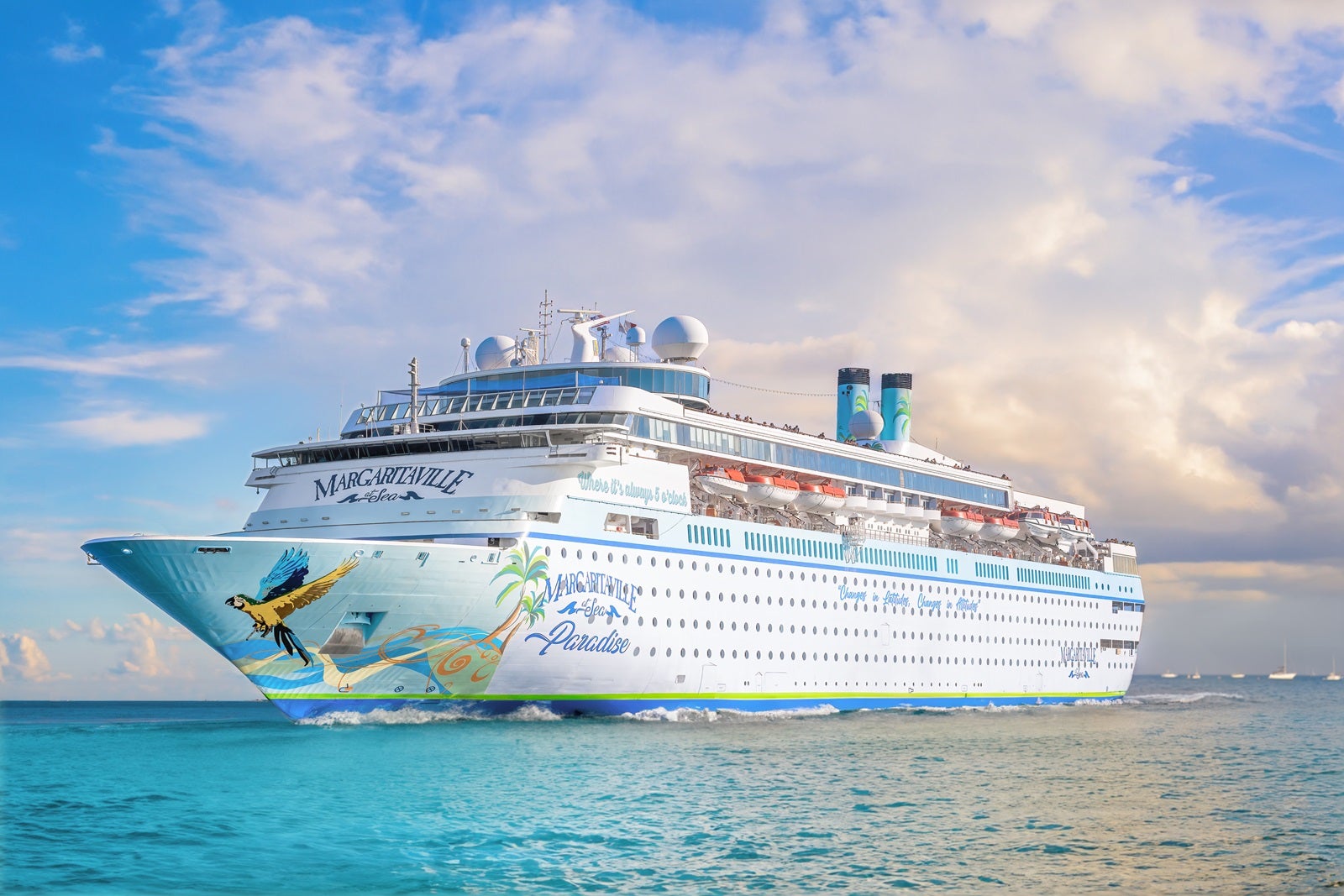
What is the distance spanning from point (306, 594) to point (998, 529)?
37.4 meters

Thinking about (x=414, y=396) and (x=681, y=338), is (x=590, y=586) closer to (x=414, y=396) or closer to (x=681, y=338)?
(x=414, y=396)

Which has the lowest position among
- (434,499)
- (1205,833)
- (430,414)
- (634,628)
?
(1205,833)

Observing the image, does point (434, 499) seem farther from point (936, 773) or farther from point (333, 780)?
point (936, 773)

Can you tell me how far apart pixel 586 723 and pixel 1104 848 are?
17.0m

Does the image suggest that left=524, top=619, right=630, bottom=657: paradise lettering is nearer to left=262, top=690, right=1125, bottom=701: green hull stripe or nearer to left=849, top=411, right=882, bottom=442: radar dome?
left=262, top=690, right=1125, bottom=701: green hull stripe

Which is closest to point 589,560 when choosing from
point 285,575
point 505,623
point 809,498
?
point 505,623

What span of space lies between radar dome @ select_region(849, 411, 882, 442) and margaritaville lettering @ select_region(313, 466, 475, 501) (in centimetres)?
2561

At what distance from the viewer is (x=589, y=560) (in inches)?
1407

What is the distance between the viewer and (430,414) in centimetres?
4075

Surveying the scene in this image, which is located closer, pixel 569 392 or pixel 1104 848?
pixel 1104 848

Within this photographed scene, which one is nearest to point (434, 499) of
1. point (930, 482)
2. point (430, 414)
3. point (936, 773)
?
point (430, 414)

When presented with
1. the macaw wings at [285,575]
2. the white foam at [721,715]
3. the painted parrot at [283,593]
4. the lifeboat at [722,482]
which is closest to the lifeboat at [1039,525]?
the white foam at [721,715]

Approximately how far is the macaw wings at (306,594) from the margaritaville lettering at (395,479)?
557 cm

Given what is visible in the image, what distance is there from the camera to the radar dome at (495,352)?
47.3 metres
